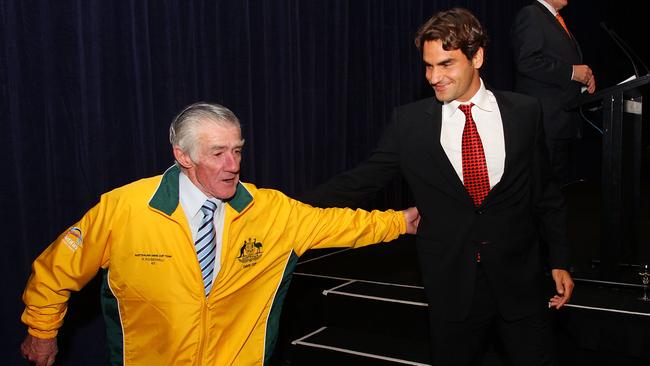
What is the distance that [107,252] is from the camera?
80.9 inches

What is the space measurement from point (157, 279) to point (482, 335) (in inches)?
39.7

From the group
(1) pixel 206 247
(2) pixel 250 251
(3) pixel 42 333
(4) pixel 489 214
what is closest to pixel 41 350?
(3) pixel 42 333

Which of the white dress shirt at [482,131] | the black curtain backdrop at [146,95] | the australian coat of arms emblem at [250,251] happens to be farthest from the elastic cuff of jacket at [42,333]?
the white dress shirt at [482,131]

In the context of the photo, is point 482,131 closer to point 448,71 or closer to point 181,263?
point 448,71

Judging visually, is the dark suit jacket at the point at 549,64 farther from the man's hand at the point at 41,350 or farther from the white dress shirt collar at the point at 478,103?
the man's hand at the point at 41,350

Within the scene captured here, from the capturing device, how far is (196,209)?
2076mm

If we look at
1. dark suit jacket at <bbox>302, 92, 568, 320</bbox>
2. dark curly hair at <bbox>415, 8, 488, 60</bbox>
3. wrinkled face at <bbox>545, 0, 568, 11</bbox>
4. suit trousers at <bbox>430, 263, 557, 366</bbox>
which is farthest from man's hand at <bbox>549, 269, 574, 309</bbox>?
wrinkled face at <bbox>545, 0, 568, 11</bbox>

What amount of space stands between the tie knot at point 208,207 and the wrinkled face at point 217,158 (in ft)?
0.10

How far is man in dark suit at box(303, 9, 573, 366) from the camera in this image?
2.07 metres

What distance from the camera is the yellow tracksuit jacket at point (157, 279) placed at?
1999mm

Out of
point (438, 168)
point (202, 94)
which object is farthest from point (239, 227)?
point (202, 94)

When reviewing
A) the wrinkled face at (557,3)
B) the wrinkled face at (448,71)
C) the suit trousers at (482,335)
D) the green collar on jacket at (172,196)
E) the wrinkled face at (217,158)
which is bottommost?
the suit trousers at (482,335)

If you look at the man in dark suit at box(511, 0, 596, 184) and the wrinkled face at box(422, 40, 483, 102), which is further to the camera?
the man in dark suit at box(511, 0, 596, 184)

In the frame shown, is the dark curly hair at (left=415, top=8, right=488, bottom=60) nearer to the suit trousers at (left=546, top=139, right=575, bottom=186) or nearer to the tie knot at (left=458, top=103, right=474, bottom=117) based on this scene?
the tie knot at (left=458, top=103, right=474, bottom=117)
